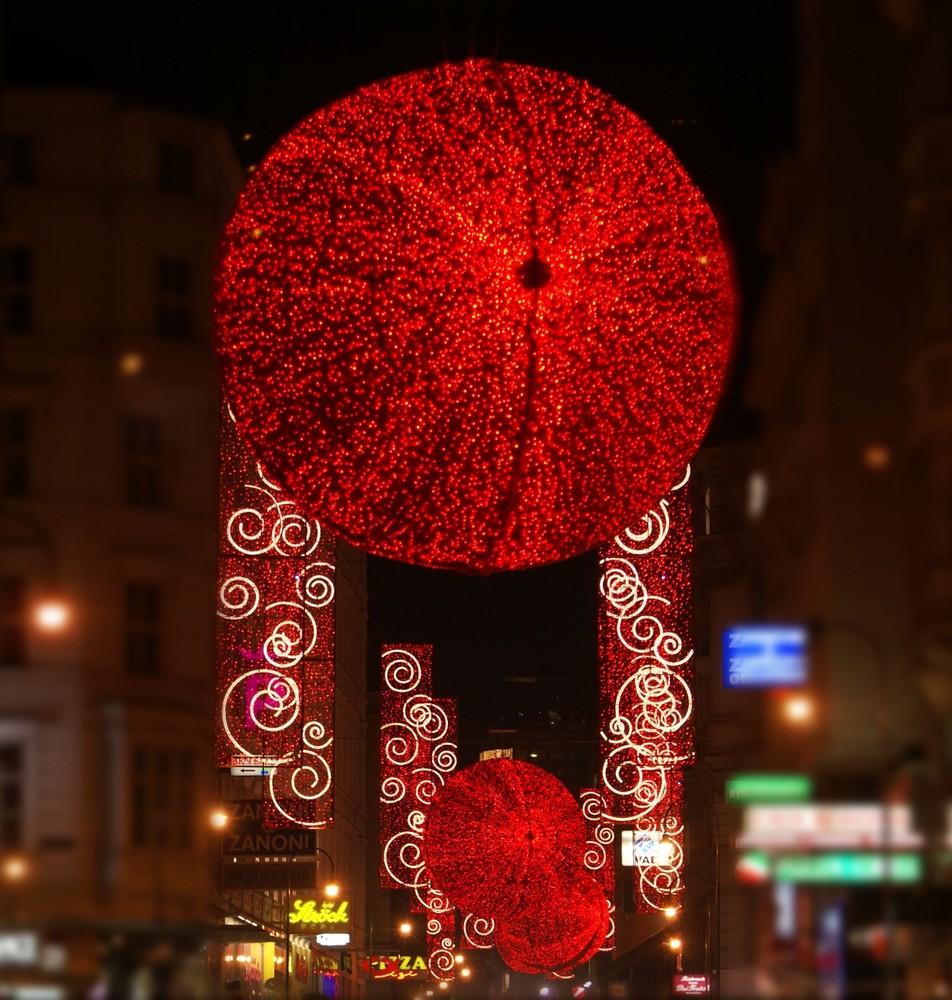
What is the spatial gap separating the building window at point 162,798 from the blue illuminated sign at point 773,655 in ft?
11.2

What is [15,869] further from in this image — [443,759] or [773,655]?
[443,759]

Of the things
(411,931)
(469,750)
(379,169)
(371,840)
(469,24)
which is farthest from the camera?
(469,750)

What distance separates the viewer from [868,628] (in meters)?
12.3

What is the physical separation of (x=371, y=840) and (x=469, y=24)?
57548mm

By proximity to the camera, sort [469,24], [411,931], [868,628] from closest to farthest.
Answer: [868,628], [469,24], [411,931]

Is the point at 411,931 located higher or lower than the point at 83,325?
lower

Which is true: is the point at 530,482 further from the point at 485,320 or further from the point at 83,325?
the point at 83,325

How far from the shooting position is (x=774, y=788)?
12453 millimetres

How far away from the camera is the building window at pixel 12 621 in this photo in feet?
41.2

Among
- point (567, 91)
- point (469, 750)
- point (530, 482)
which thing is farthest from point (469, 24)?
point (469, 750)

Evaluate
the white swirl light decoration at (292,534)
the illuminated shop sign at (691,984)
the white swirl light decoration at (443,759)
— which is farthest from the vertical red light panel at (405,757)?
the white swirl light decoration at (292,534)

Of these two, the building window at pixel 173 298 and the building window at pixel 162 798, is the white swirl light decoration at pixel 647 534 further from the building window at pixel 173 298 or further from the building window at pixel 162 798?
the building window at pixel 162 798

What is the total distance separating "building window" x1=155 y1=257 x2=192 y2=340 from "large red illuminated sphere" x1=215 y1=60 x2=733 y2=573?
128 centimetres

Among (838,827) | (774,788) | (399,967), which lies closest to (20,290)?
(774,788)
